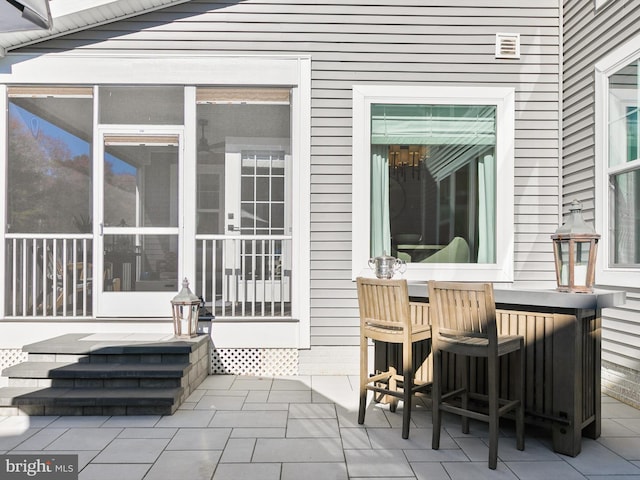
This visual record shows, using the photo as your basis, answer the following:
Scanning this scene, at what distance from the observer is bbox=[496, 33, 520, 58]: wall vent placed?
13.3ft

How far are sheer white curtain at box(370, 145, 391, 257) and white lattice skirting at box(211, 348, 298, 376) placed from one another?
52.0 inches

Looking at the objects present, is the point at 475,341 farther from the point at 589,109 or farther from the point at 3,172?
the point at 3,172

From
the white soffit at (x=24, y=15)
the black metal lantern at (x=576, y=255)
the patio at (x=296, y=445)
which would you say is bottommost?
the patio at (x=296, y=445)

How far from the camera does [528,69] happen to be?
4094 mm

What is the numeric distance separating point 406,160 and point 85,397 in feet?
10.9

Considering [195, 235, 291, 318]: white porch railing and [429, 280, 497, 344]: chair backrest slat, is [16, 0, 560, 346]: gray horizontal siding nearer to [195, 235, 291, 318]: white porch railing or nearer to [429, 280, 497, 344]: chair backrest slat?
[195, 235, 291, 318]: white porch railing

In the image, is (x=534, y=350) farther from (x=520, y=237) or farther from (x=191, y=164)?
(x=191, y=164)

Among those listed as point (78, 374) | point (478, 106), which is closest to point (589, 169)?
point (478, 106)

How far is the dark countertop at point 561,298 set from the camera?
232 cm

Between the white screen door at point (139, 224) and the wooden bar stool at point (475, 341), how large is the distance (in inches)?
104

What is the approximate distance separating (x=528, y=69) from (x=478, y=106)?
59 cm

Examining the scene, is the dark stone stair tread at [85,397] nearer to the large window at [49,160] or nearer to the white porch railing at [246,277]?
the white porch railing at [246,277]

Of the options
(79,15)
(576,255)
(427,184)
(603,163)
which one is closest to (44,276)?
(79,15)

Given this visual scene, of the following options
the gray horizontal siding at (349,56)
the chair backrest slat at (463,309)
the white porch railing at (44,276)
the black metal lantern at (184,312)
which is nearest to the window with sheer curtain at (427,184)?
the gray horizontal siding at (349,56)
